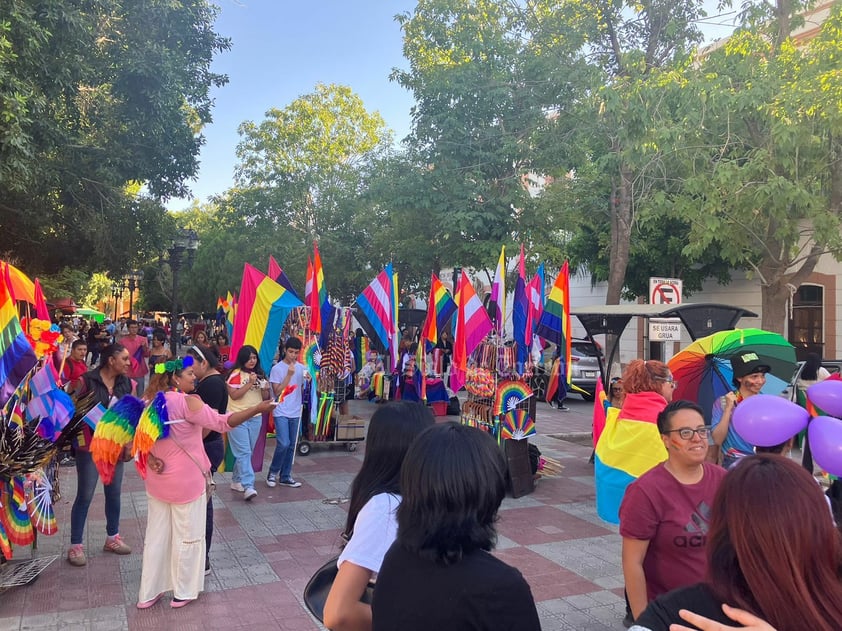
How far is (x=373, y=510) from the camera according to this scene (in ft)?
7.13

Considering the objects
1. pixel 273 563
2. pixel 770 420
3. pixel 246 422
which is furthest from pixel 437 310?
pixel 770 420

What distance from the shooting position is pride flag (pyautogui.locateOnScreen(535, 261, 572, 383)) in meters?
8.84

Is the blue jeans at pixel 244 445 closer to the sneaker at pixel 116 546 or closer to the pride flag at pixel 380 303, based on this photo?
the sneaker at pixel 116 546

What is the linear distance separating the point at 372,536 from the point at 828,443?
2279mm

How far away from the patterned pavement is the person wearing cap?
1359 mm

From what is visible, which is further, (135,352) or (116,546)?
(135,352)

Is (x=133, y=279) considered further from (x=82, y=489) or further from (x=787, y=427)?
(x=787, y=427)

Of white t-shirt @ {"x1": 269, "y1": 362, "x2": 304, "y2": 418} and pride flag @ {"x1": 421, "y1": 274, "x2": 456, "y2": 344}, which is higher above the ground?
pride flag @ {"x1": 421, "y1": 274, "x2": 456, "y2": 344}

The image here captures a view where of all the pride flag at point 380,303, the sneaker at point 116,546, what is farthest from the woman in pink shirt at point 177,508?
the pride flag at point 380,303

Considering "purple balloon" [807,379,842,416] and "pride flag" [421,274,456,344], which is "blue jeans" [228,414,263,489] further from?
"purple balloon" [807,379,842,416]

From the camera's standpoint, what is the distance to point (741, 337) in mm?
5223

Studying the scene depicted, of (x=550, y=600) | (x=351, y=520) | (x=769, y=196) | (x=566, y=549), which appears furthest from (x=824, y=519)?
(x=769, y=196)

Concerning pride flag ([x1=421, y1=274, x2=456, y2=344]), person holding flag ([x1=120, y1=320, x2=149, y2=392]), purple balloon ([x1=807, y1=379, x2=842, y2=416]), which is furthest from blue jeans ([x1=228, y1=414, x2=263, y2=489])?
person holding flag ([x1=120, y1=320, x2=149, y2=392])

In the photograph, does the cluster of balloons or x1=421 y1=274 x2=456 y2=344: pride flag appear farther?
x1=421 y1=274 x2=456 y2=344: pride flag
